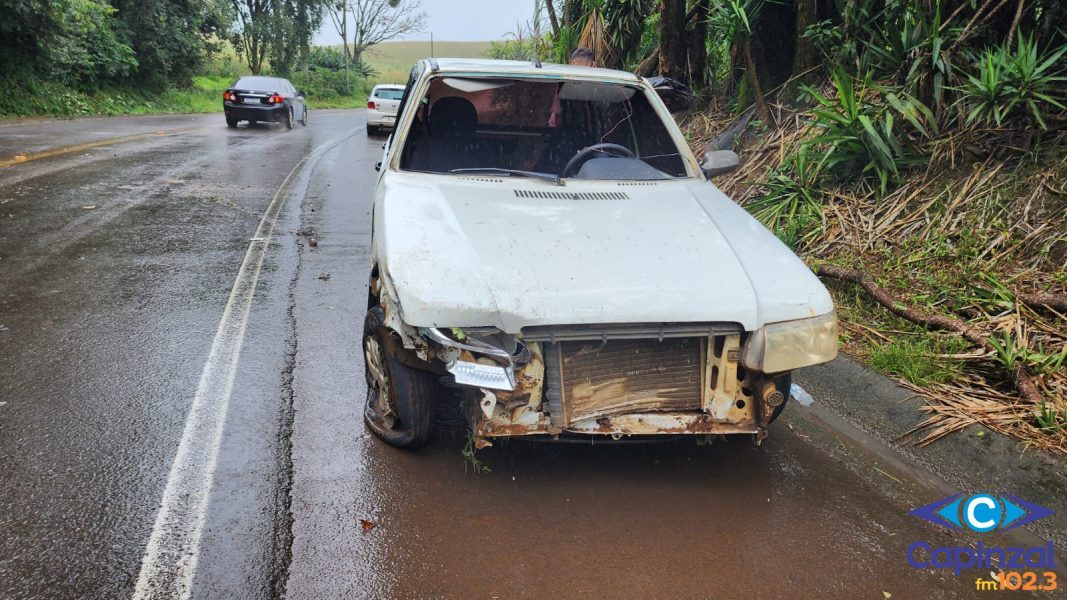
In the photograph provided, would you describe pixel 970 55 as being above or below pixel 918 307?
→ above

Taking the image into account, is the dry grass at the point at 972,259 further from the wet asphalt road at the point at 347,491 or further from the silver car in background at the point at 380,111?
the silver car in background at the point at 380,111

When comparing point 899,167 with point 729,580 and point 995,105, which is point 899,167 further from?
point 729,580

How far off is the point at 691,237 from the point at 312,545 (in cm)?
205

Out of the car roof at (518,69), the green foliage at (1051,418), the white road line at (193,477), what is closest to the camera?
the white road line at (193,477)

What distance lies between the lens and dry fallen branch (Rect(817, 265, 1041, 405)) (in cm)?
393

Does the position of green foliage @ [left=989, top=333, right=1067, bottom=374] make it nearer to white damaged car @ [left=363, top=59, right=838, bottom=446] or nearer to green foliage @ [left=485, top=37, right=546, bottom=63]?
white damaged car @ [left=363, top=59, right=838, bottom=446]

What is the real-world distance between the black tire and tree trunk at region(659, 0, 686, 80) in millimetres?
8049

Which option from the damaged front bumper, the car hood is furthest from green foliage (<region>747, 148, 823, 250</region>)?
the damaged front bumper

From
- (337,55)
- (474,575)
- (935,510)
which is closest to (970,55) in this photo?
(935,510)

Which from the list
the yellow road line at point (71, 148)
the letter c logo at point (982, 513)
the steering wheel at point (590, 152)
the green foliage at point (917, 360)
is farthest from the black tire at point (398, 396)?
the yellow road line at point (71, 148)

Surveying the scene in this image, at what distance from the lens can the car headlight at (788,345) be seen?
307cm

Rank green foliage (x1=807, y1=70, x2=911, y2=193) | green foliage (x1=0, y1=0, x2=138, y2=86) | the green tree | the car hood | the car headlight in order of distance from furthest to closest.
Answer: the green tree → green foliage (x1=0, y1=0, x2=138, y2=86) → green foliage (x1=807, y1=70, x2=911, y2=193) → the car headlight → the car hood

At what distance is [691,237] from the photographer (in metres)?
3.59

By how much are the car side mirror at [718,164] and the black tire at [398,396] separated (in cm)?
214
